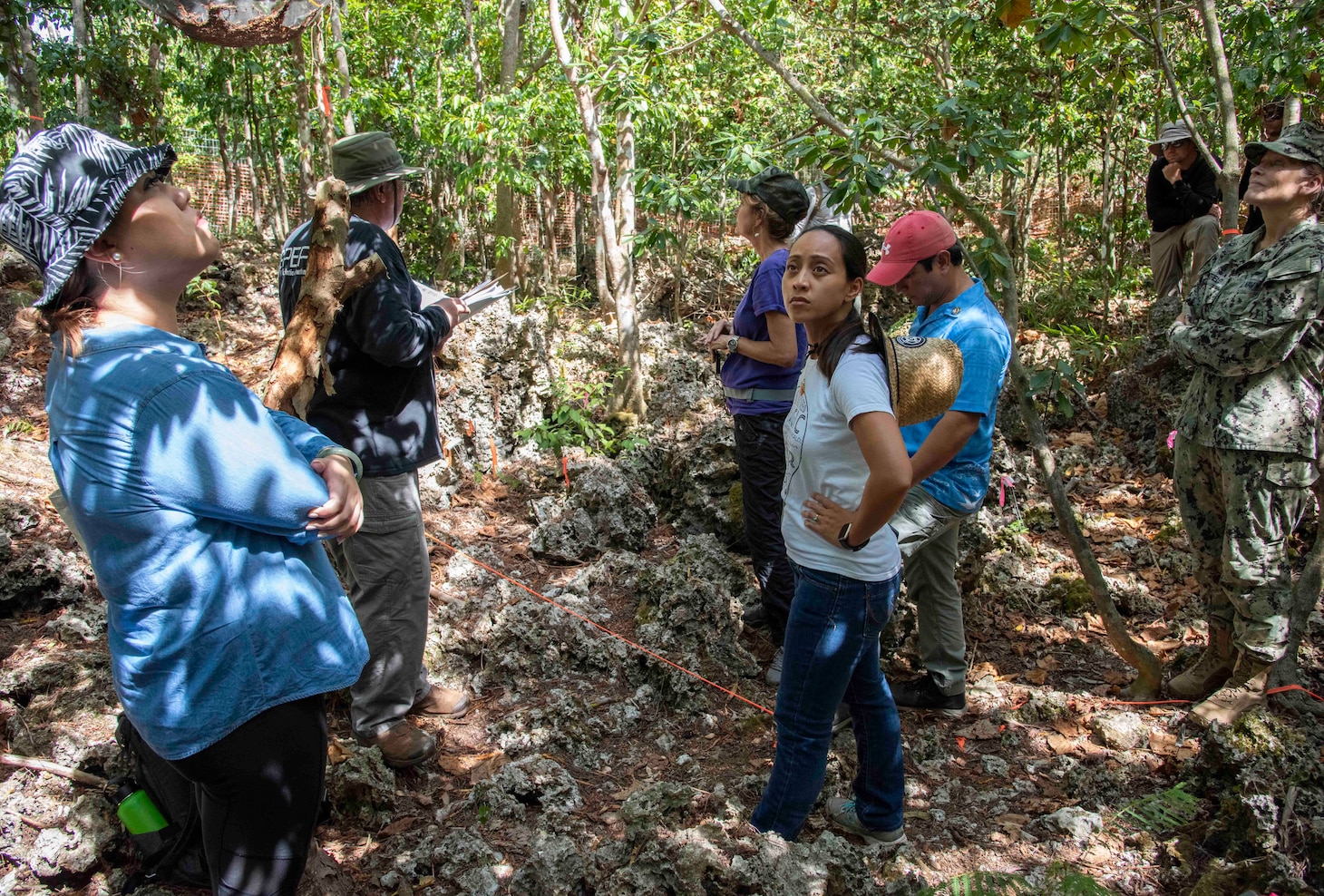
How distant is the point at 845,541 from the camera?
2229 millimetres

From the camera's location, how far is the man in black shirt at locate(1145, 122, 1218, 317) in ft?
20.3

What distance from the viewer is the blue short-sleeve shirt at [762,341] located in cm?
350

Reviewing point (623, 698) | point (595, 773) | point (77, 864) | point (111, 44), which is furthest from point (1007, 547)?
point (111, 44)

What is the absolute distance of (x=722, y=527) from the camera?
5129 mm

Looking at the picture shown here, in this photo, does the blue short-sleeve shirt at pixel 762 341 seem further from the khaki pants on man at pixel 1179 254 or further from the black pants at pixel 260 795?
the khaki pants on man at pixel 1179 254

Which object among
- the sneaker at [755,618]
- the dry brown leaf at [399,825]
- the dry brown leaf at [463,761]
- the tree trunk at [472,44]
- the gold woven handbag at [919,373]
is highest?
the tree trunk at [472,44]

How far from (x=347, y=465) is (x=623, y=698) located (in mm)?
2096

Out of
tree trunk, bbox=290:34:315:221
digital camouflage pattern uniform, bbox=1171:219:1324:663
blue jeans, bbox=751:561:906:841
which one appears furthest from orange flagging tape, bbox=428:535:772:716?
tree trunk, bbox=290:34:315:221

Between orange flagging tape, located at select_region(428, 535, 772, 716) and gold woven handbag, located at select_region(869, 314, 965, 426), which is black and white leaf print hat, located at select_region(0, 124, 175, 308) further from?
orange flagging tape, located at select_region(428, 535, 772, 716)

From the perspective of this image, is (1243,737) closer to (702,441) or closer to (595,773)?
(595,773)

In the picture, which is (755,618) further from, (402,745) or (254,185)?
(254,185)

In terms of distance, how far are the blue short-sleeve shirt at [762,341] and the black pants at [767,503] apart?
0.05 meters

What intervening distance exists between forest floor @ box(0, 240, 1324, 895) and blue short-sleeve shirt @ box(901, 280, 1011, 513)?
102 cm

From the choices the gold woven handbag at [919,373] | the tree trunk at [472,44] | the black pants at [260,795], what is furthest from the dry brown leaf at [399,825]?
the tree trunk at [472,44]
